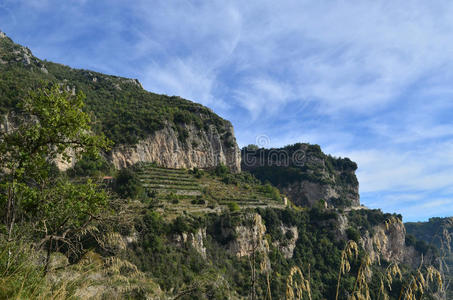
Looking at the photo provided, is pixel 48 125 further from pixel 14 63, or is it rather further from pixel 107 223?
pixel 14 63

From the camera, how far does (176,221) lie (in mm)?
37375

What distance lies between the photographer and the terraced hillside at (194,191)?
46.5 meters

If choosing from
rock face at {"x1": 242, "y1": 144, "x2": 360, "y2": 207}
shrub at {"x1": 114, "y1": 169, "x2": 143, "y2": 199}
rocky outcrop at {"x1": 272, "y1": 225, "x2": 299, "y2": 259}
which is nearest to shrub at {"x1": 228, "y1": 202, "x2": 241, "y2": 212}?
rocky outcrop at {"x1": 272, "y1": 225, "x2": 299, "y2": 259}

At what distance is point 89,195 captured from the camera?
7.09 m

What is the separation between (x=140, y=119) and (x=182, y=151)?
1480 centimetres

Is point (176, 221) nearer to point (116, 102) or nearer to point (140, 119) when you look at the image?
point (140, 119)

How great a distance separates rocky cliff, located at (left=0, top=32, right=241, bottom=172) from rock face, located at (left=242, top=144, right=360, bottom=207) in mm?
28887

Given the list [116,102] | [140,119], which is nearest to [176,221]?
[140,119]

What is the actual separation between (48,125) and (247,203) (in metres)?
53.9

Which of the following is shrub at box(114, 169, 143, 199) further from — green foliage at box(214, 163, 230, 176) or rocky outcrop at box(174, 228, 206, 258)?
green foliage at box(214, 163, 230, 176)

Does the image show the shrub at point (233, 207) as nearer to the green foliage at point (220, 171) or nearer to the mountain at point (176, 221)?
the mountain at point (176, 221)

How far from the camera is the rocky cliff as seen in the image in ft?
200

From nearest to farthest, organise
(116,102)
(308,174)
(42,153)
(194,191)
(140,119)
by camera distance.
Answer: (42,153)
(194,191)
(140,119)
(116,102)
(308,174)

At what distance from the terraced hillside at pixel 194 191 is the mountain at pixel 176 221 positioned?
1.31 feet
